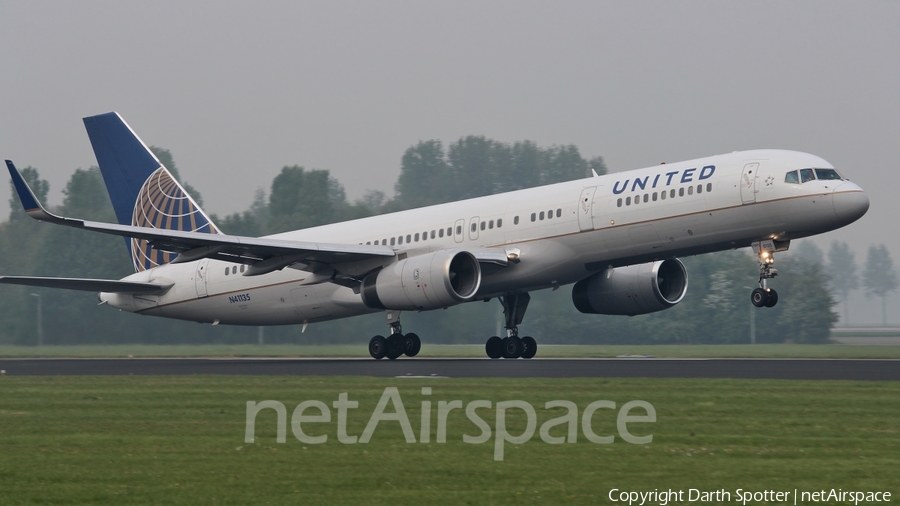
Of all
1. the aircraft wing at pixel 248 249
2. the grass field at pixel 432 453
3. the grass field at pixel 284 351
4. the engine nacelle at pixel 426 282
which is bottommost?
the grass field at pixel 432 453

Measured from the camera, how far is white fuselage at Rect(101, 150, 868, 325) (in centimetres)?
2473

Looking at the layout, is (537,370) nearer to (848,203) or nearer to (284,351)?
(848,203)

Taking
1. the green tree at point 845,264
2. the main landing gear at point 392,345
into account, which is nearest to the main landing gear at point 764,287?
the main landing gear at point 392,345

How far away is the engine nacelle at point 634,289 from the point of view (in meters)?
30.1

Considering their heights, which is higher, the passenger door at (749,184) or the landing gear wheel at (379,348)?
the passenger door at (749,184)

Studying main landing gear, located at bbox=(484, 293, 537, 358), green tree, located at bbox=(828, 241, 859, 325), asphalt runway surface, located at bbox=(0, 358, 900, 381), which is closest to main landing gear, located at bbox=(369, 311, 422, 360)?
asphalt runway surface, located at bbox=(0, 358, 900, 381)

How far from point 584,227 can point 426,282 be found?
418 centimetres

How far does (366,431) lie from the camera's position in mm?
12508

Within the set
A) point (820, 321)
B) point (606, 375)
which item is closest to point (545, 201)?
point (606, 375)

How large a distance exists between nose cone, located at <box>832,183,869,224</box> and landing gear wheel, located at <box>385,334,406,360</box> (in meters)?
11.7

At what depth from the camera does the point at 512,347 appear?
3038 cm

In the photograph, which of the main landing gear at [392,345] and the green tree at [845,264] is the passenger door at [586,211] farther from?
the green tree at [845,264]

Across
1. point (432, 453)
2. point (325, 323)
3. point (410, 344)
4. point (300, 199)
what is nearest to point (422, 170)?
point (300, 199)

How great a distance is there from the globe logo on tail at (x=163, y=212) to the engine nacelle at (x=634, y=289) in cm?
1166
